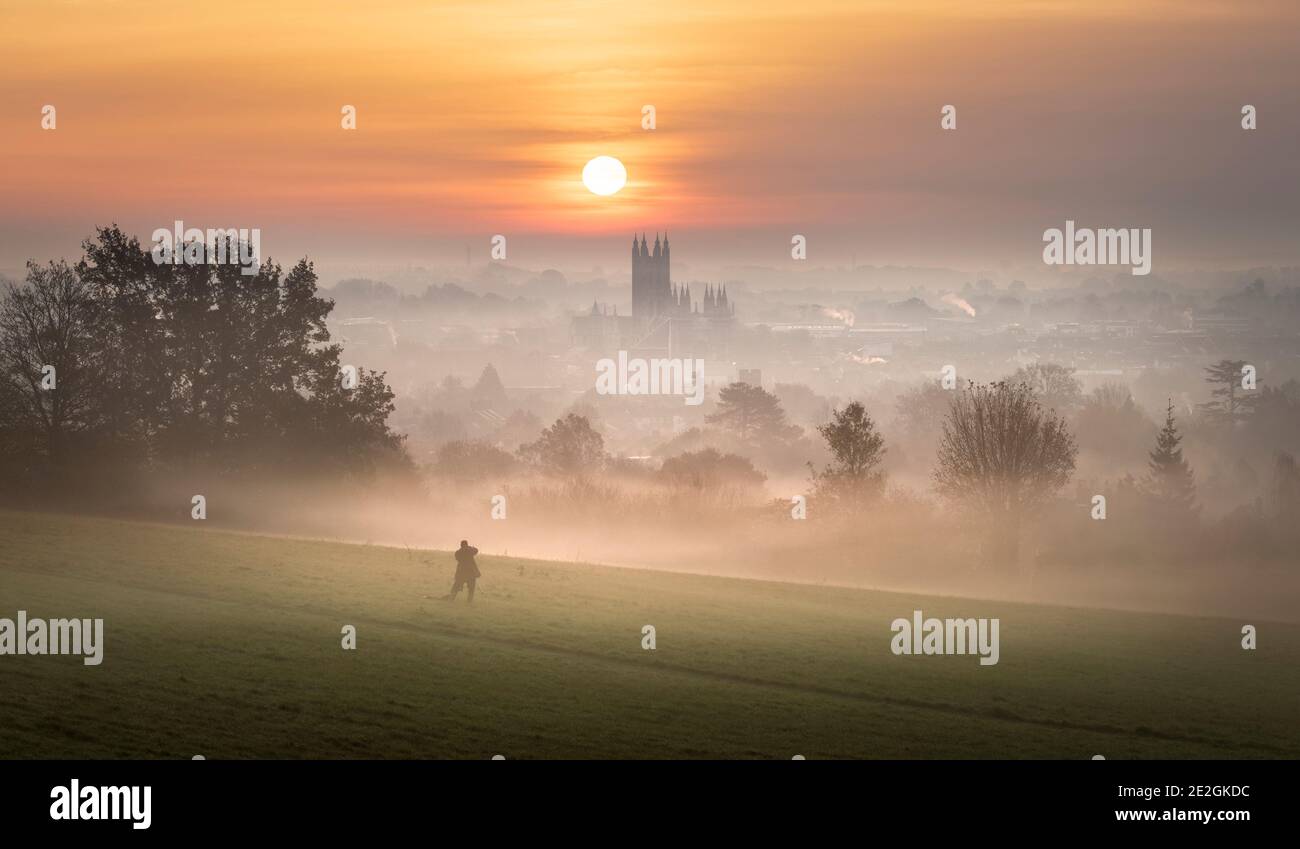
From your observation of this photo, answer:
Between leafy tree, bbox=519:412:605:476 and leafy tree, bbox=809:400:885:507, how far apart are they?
6790cm

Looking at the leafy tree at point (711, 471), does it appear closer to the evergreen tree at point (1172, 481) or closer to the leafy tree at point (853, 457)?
the evergreen tree at point (1172, 481)

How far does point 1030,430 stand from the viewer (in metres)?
96.1

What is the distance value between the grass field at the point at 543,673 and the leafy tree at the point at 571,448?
10823 cm

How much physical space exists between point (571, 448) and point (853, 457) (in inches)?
2916

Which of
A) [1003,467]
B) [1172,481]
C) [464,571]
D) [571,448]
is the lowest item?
[464,571]

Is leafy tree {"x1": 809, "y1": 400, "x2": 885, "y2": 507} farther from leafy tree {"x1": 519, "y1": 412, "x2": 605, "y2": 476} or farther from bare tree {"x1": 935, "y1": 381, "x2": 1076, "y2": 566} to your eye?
leafy tree {"x1": 519, "y1": 412, "x2": 605, "y2": 476}

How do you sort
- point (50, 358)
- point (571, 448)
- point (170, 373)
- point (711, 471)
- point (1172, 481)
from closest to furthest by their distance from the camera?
point (50, 358)
point (170, 373)
point (1172, 481)
point (711, 471)
point (571, 448)

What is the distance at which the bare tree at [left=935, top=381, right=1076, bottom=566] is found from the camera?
94.4m

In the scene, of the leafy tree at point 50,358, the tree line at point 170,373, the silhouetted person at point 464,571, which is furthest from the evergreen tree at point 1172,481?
the silhouetted person at point 464,571

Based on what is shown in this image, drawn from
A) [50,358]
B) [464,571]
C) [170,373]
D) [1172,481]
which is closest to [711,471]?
[1172,481]

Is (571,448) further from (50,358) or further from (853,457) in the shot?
(50,358)

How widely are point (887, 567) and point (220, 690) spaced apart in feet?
252

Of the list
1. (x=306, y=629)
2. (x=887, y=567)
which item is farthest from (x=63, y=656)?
(x=887, y=567)

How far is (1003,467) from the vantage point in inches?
3775
